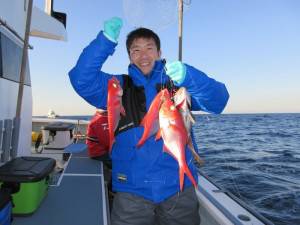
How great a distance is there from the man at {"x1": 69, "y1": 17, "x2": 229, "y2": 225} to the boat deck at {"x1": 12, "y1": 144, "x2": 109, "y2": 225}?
390 mm

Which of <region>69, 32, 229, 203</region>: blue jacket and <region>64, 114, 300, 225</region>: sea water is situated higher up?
<region>69, 32, 229, 203</region>: blue jacket

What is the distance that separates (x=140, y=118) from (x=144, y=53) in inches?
24.3

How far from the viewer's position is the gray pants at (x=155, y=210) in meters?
2.71

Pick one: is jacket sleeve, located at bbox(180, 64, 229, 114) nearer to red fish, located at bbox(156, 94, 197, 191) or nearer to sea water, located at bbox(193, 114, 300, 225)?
red fish, located at bbox(156, 94, 197, 191)

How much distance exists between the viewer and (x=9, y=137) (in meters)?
4.41

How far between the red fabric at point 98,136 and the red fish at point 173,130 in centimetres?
313

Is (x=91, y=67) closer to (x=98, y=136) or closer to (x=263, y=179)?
(x=98, y=136)

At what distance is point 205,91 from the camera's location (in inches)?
105

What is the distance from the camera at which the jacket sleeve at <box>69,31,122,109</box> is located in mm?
2660

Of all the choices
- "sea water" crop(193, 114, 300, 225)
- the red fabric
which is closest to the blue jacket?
"sea water" crop(193, 114, 300, 225)

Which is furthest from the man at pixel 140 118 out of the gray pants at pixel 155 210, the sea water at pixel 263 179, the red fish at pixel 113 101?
the sea water at pixel 263 179

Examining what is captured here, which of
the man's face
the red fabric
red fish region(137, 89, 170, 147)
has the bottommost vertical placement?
the red fabric

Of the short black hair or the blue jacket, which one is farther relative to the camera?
the short black hair

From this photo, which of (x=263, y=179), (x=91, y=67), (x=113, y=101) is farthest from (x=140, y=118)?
(x=263, y=179)
